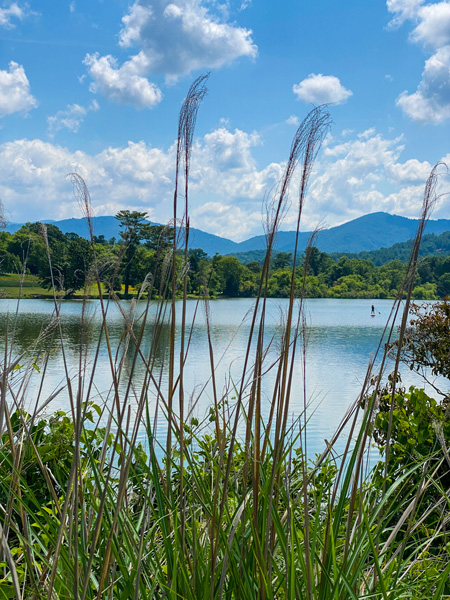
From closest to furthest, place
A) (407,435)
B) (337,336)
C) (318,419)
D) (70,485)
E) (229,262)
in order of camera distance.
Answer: (70,485)
(407,435)
(318,419)
(337,336)
(229,262)

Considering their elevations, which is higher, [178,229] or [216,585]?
[178,229]

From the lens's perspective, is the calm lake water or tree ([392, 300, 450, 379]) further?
tree ([392, 300, 450, 379])

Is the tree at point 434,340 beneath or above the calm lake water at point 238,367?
above

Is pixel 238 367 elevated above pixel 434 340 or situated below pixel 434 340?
below

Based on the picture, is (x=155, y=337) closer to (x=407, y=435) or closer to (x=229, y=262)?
(x=407, y=435)

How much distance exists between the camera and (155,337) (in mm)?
1177

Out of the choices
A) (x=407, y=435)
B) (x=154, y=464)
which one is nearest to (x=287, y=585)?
(x=154, y=464)

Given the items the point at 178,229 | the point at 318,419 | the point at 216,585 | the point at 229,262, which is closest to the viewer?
the point at 216,585

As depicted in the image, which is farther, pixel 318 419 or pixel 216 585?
pixel 318 419

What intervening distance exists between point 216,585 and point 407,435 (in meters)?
1.66

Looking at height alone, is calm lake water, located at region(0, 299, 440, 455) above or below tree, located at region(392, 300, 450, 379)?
below

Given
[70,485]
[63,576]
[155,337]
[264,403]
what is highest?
[155,337]

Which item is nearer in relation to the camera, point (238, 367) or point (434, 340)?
point (434, 340)

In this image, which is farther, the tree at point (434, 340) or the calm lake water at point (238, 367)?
the tree at point (434, 340)
